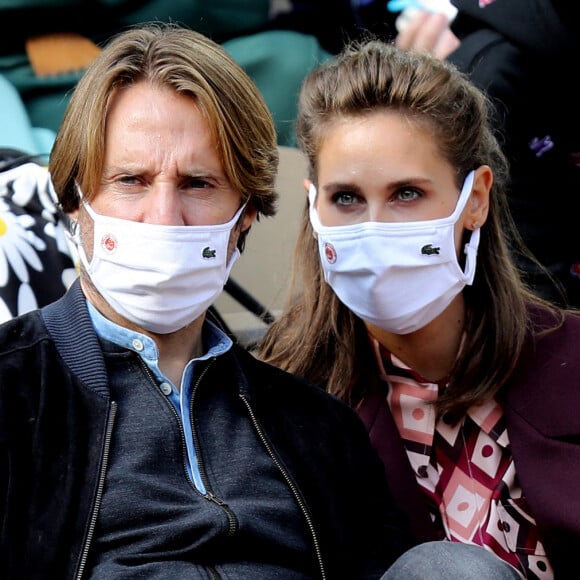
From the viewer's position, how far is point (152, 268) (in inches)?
88.0

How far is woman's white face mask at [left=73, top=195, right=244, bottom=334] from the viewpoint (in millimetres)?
2225

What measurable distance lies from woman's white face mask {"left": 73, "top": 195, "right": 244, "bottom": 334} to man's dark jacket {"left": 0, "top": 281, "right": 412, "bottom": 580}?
0.28 ft

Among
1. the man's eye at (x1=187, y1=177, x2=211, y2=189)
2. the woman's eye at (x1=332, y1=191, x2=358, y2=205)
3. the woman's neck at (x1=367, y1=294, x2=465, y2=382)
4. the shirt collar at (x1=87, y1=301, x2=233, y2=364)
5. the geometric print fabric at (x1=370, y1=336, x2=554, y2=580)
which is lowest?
the geometric print fabric at (x1=370, y1=336, x2=554, y2=580)

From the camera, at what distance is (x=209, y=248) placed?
2.31 m

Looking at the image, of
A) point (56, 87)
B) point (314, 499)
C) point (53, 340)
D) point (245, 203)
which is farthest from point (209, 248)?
point (56, 87)

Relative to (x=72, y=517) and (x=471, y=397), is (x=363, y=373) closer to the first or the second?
(x=471, y=397)

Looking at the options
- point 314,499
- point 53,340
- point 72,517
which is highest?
point 53,340

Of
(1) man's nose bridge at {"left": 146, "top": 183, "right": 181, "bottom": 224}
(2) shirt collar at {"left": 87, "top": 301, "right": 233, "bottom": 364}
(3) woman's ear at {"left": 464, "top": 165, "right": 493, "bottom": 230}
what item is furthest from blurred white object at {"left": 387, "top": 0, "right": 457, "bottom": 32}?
(2) shirt collar at {"left": 87, "top": 301, "right": 233, "bottom": 364}

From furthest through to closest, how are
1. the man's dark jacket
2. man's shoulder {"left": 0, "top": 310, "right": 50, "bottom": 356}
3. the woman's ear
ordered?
the woman's ear < man's shoulder {"left": 0, "top": 310, "right": 50, "bottom": 356} < the man's dark jacket

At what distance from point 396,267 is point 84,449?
3.20ft

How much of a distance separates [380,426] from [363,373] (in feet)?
0.54

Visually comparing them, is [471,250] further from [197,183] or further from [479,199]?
[197,183]

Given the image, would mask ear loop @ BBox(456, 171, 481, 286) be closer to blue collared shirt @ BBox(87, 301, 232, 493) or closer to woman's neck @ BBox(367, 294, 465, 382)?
woman's neck @ BBox(367, 294, 465, 382)

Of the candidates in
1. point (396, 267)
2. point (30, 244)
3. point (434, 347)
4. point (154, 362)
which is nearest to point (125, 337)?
point (154, 362)
